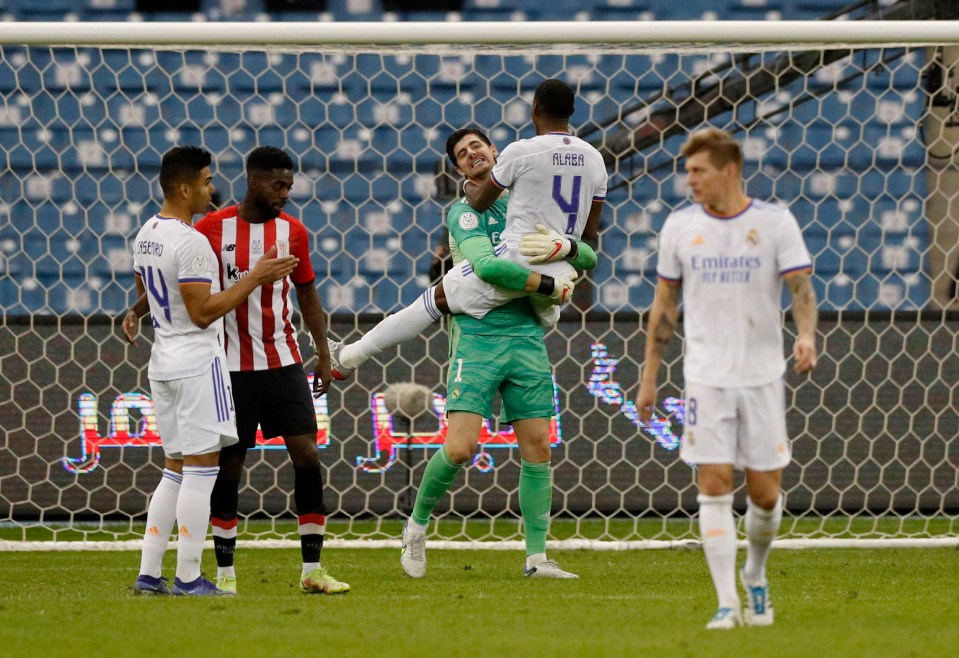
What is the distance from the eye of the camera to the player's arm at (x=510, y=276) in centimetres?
535

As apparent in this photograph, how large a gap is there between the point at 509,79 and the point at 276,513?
200 inches

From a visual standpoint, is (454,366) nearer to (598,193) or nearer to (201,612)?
(598,193)

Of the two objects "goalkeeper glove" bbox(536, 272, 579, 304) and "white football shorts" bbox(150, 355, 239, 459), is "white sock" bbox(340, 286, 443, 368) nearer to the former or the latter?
"goalkeeper glove" bbox(536, 272, 579, 304)

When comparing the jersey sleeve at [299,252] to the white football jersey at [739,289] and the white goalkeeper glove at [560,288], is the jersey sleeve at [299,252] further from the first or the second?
the white football jersey at [739,289]

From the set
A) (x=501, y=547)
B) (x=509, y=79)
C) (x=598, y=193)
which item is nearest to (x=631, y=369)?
(x=501, y=547)

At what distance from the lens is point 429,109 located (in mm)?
11367

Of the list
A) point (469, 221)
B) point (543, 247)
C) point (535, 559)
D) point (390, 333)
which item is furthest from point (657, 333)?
point (390, 333)

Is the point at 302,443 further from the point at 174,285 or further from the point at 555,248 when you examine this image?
the point at 555,248

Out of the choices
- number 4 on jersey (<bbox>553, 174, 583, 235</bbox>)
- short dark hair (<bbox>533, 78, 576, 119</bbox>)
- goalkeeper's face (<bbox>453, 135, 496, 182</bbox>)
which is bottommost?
number 4 on jersey (<bbox>553, 174, 583, 235</bbox>)

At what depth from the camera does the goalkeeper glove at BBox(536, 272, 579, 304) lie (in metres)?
5.39

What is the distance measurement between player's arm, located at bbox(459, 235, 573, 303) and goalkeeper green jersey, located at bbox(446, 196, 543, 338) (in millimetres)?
149

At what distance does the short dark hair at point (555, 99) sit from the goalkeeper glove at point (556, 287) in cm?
64

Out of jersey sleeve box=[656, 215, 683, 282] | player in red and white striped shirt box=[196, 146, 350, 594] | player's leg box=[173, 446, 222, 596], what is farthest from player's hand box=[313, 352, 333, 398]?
jersey sleeve box=[656, 215, 683, 282]

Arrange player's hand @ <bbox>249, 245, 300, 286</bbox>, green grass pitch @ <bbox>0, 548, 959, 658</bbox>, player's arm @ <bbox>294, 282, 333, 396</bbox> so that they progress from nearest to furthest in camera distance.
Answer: green grass pitch @ <bbox>0, 548, 959, 658</bbox>, player's hand @ <bbox>249, 245, 300, 286</bbox>, player's arm @ <bbox>294, 282, 333, 396</bbox>
